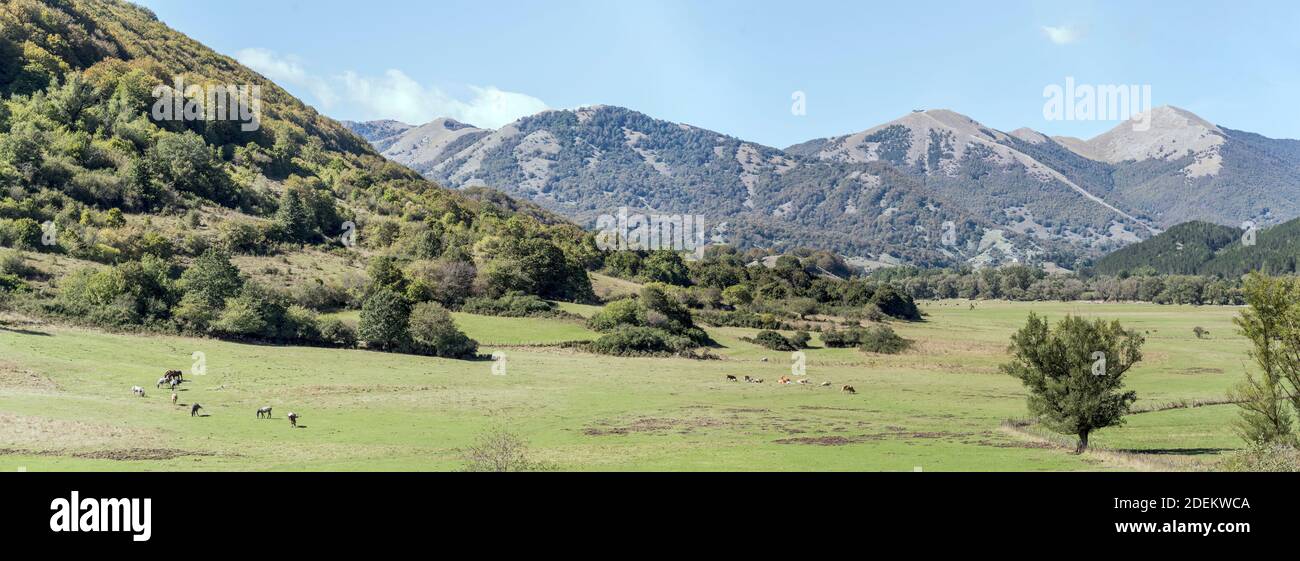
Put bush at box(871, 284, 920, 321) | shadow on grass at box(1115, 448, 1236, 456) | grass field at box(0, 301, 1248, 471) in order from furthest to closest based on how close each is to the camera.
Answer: bush at box(871, 284, 920, 321)
shadow on grass at box(1115, 448, 1236, 456)
grass field at box(0, 301, 1248, 471)

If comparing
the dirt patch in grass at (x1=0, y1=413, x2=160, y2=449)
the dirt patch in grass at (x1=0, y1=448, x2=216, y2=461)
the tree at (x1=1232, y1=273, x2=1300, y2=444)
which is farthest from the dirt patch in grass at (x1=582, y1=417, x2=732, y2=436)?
the tree at (x1=1232, y1=273, x2=1300, y2=444)

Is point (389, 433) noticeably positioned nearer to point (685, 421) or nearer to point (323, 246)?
point (685, 421)

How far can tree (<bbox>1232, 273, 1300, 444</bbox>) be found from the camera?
35.8 meters

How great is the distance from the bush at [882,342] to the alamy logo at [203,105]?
9648 cm

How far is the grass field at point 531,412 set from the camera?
3155 cm

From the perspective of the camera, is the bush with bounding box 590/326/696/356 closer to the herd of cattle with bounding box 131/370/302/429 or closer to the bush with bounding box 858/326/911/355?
the bush with bounding box 858/326/911/355

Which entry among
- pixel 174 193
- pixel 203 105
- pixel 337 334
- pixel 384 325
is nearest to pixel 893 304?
pixel 384 325

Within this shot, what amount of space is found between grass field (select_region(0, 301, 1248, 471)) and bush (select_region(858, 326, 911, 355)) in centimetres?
1369

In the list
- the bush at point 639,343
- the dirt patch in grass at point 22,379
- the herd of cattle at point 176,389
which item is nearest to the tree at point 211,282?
the herd of cattle at point 176,389

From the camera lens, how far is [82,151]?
9938 centimetres
